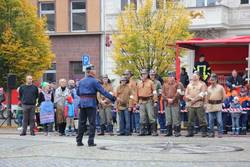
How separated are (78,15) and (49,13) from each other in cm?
193

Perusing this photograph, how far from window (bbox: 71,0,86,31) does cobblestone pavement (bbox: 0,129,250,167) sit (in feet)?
74.9

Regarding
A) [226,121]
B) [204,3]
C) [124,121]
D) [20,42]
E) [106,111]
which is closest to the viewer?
[226,121]

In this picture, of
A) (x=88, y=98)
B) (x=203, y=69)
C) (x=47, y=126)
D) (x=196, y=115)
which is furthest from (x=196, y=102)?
(x=47, y=126)

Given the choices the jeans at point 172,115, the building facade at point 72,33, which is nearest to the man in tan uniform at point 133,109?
the jeans at point 172,115

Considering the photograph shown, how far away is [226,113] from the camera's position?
2038cm

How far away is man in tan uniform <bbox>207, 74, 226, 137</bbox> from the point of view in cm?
1950

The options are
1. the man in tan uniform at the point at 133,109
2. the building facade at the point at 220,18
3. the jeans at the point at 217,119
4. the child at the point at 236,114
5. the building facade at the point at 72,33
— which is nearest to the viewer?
the jeans at the point at 217,119

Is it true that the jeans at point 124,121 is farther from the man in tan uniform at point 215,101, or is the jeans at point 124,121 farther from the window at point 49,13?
the window at point 49,13

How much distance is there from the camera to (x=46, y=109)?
2148 centimetres

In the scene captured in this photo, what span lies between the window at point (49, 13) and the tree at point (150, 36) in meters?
8.73

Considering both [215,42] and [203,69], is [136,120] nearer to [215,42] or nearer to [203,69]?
[203,69]

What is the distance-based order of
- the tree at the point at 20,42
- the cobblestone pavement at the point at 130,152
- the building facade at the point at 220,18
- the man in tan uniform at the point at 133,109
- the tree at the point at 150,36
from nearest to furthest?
the cobblestone pavement at the point at 130,152, the man in tan uniform at the point at 133,109, the tree at the point at 20,42, the tree at the point at 150,36, the building facade at the point at 220,18

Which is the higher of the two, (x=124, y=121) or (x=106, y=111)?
(x=106, y=111)

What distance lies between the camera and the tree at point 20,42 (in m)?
26.2
